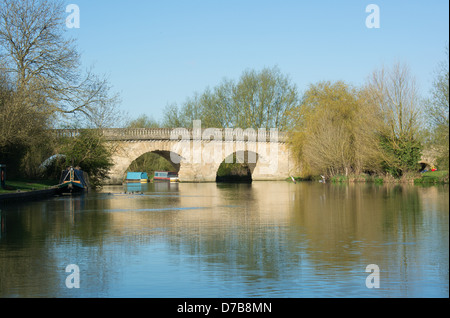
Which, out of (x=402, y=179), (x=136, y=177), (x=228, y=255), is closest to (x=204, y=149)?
(x=136, y=177)

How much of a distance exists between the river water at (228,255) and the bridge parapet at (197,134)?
111 ft

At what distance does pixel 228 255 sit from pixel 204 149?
4423 centimetres

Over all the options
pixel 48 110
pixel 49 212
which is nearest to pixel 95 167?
pixel 48 110

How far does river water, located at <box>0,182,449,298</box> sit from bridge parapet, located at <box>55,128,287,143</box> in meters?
34.0

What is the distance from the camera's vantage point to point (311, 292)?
7113mm

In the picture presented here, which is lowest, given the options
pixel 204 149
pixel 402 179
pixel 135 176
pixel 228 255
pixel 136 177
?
pixel 228 255

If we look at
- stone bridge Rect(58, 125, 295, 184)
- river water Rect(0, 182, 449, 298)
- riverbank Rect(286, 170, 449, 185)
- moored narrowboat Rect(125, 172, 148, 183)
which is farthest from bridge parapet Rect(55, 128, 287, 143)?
river water Rect(0, 182, 449, 298)

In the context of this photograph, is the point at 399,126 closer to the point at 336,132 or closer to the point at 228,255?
the point at 336,132

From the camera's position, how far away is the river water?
24.2 ft

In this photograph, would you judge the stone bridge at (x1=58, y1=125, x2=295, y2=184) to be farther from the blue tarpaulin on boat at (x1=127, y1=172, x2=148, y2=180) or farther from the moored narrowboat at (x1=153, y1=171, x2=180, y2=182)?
the blue tarpaulin on boat at (x1=127, y1=172, x2=148, y2=180)

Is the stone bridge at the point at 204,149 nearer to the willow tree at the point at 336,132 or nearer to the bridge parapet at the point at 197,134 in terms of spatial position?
the bridge parapet at the point at 197,134

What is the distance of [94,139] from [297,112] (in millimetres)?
22512

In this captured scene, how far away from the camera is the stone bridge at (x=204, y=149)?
51028mm

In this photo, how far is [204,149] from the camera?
54.0 meters
